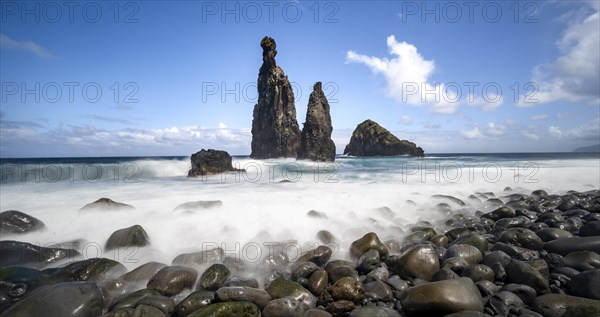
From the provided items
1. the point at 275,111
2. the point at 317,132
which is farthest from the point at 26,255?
the point at 275,111

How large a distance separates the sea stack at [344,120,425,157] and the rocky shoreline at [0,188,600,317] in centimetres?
6781

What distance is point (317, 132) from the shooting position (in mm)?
44781

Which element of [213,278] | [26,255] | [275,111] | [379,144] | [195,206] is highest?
[275,111]

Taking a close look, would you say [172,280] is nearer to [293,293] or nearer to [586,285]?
[293,293]

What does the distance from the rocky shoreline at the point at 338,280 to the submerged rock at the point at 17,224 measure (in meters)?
0.05

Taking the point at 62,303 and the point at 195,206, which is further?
the point at 195,206

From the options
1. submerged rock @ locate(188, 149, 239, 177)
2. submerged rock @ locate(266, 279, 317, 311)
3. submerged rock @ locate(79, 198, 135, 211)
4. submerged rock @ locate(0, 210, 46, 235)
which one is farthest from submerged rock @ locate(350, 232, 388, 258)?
submerged rock @ locate(188, 149, 239, 177)

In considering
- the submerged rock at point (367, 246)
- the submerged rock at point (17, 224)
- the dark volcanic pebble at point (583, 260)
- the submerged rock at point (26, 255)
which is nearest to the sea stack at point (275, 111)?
the submerged rock at point (17, 224)

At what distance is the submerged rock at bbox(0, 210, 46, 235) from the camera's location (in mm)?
5809

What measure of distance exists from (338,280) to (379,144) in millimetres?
71326

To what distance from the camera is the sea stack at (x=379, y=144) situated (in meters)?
71.6

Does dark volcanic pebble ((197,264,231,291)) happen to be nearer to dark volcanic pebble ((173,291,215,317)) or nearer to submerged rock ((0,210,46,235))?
dark volcanic pebble ((173,291,215,317))

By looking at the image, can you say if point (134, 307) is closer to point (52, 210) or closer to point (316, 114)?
point (52, 210)

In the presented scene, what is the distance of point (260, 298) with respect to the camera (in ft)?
10.9
